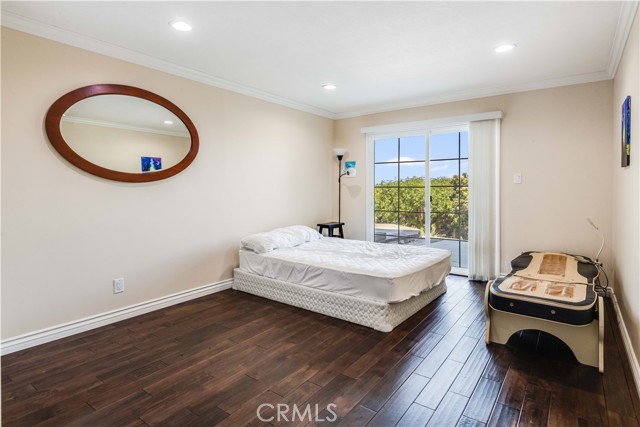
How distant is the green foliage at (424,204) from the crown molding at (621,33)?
70.6 inches

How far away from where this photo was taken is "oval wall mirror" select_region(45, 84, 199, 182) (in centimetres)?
270

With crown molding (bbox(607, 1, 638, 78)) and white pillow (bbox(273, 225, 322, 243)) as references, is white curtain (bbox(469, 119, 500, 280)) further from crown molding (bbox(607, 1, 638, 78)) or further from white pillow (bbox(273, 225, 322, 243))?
white pillow (bbox(273, 225, 322, 243))

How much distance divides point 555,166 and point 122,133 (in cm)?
450

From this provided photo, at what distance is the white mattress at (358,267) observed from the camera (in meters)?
2.88

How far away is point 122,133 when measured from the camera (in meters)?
3.04

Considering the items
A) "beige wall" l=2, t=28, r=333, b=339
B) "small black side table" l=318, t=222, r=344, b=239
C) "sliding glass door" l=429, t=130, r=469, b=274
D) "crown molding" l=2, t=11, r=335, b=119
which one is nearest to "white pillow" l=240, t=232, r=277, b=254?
"beige wall" l=2, t=28, r=333, b=339

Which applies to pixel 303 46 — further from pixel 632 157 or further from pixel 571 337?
pixel 571 337

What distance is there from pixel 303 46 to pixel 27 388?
3.08 metres

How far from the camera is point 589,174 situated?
12.0 feet

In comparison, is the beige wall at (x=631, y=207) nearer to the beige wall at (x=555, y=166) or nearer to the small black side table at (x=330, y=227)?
the beige wall at (x=555, y=166)

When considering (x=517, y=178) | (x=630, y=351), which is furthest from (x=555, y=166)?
(x=630, y=351)

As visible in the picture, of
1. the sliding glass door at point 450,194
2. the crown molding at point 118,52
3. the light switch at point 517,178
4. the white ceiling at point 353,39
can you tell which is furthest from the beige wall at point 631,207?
the crown molding at point 118,52

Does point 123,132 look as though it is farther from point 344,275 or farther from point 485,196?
point 485,196

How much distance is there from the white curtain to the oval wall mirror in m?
3.35
